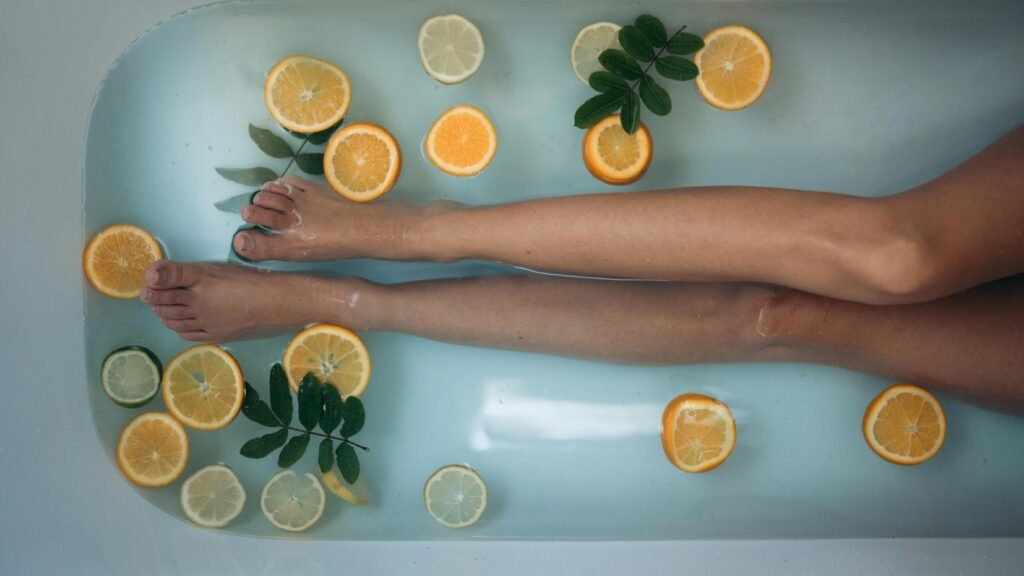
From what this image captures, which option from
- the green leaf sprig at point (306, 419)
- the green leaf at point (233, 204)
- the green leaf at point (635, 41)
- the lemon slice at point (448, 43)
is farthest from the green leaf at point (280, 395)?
the green leaf at point (635, 41)

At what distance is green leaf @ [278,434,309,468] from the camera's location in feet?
4.50

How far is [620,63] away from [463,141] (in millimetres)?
318

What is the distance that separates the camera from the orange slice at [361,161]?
1353mm

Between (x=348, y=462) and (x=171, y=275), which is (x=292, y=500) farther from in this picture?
(x=171, y=275)

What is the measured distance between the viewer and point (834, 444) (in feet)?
4.87

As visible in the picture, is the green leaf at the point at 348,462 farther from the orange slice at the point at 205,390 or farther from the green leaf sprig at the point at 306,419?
the orange slice at the point at 205,390

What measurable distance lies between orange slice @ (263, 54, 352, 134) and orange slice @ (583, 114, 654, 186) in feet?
1.53

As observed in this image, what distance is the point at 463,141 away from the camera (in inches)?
54.8

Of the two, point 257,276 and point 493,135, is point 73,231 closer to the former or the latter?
point 257,276

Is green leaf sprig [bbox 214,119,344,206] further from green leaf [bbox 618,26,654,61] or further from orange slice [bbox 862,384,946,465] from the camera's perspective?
orange slice [bbox 862,384,946,465]

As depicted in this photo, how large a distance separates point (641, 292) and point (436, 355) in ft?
1.37

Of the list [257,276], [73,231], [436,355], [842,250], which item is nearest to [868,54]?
[842,250]

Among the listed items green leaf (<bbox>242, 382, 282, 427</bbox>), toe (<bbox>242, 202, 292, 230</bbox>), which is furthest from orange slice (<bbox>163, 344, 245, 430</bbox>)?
toe (<bbox>242, 202, 292, 230</bbox>)

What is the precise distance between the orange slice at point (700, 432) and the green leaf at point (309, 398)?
0.64 m
